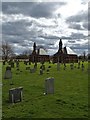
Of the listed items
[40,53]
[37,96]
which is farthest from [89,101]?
[40,53]

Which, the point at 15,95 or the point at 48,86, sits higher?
the point at 48,86

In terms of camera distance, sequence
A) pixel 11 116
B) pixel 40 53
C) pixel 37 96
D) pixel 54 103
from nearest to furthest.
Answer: pixel 11 116, pixel 54 103, pixel 37 96, pixel 40 53

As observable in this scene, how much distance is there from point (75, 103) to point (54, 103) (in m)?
0.90

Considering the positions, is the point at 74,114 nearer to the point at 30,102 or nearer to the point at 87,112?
the point at 87,112

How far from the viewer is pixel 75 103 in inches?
436

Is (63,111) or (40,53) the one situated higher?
(40,53)

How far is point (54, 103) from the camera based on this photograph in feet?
36.0

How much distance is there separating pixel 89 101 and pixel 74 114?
8.58 feet

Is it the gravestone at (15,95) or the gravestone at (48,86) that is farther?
the gravestone at (48,86)

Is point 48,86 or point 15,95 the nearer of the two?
point 15,95

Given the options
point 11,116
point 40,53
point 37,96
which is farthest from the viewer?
point 40,53

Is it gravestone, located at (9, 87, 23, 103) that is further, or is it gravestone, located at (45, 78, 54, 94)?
gravestone, located at (45, 78, 54, 94)

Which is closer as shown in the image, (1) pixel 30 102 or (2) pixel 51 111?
(2) pixel 51 111

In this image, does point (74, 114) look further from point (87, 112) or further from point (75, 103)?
point (75, 103)
